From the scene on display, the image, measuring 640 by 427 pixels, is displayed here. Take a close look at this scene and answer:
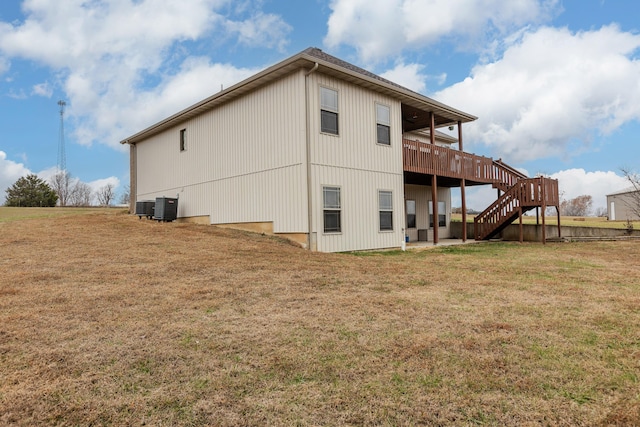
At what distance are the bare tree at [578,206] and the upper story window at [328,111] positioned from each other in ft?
217

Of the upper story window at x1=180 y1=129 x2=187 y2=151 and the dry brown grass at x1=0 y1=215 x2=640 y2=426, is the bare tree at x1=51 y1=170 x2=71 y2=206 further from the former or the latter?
the dry brown grass at x1=0 y1=215 x2=640 y2=426

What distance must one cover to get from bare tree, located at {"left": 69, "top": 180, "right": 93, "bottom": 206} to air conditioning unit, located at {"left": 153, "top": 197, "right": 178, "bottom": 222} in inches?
1680

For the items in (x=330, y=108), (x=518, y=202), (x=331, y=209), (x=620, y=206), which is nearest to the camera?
(x=331, y=209)

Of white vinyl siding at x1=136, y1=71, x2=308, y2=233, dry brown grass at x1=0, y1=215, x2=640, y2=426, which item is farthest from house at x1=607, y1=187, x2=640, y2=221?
white vinyl siding at x1=136, y1=71, x2=308, y2=233

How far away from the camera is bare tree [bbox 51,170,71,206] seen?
4897 cm

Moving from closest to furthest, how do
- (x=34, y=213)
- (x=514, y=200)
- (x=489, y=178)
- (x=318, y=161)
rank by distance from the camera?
1. (x=318, y=161)
2. (x=514, y=200)
3. (x=489, y=178)
4. (x=34, y=213)

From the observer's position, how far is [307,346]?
3.45m

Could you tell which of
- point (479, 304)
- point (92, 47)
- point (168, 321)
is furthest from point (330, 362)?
point (92, 47)

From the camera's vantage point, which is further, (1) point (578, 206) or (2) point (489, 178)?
(1) point (578, 206)

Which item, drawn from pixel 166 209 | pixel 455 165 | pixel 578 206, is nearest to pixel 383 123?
pixel 455 165

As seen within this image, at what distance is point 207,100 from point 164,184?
17.6 ft

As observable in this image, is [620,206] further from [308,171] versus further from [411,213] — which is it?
[308,171]

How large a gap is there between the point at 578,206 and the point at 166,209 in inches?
2779

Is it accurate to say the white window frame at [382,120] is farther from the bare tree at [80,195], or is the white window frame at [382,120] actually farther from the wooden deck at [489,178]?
the bare tree at [80,195]
